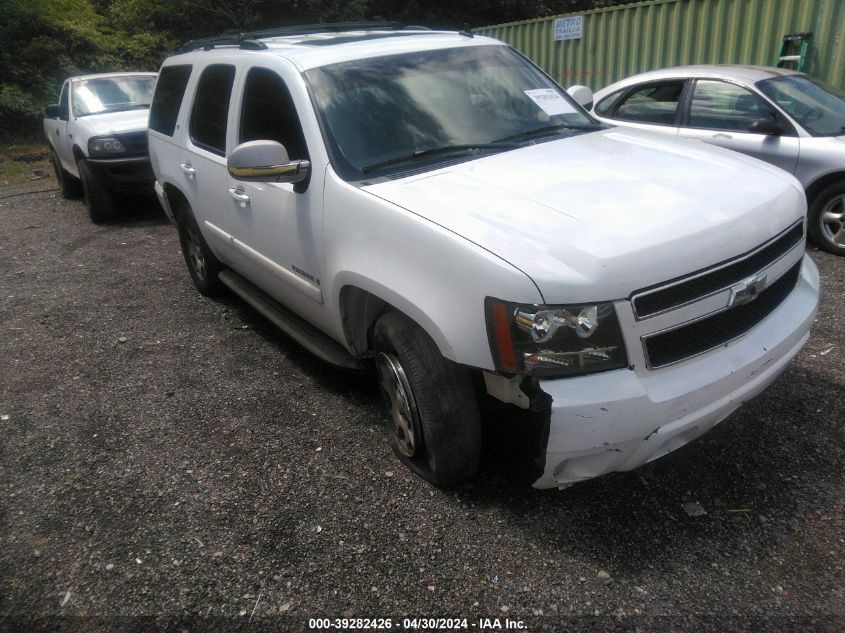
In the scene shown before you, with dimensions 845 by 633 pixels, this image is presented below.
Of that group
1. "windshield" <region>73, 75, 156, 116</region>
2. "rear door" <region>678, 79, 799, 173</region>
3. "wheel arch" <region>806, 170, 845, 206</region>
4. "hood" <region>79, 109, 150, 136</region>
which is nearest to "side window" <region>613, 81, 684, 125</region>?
"rear door" <region>678, 79, 799, 173</region>

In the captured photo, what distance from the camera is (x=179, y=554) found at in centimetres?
275

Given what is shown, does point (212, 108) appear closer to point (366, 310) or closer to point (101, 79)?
point (366, 310)

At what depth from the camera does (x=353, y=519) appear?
2873 millimetres

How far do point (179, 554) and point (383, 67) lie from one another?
8.28 feet

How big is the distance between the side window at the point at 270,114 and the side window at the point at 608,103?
435 centimetres

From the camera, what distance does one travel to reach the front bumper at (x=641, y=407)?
2.23m

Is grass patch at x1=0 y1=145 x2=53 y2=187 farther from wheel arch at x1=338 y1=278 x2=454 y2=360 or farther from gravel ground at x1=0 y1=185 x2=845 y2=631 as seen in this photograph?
wheel arch at x1=338 y1=278 x2=454 y2=360

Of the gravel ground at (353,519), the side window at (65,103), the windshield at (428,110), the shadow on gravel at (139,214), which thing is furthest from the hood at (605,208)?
the side window at (65,103)

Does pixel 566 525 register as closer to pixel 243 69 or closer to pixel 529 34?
pixel 243 69

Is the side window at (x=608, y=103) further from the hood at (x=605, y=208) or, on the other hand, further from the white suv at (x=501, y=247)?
the hood at (x=605, y=208)

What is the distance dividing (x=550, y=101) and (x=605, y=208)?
59.8 inches

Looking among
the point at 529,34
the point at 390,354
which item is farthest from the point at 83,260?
the point at 529,34

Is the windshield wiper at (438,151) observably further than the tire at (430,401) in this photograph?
Yes

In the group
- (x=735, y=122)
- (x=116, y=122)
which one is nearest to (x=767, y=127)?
(x=735, y=122)
